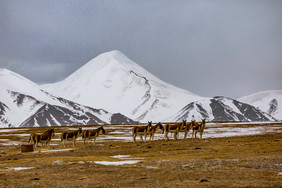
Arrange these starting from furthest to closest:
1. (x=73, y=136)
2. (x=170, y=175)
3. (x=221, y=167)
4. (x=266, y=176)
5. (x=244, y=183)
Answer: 1. (x=73, y=136)
2. (x=221, y=167)
3. (x=170, y=175)
4. (x=266, y=176)
5. (x=244, y=183)

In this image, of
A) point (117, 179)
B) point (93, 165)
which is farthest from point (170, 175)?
point (93, 165)

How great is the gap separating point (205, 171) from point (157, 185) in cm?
502

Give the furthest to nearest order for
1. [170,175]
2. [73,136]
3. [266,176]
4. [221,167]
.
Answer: [73,136] < [221,167] < [170,175] < [266,176]

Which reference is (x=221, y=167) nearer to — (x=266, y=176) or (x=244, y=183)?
(x=266, y=176)

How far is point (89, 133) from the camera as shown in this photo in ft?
171

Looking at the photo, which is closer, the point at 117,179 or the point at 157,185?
the point at 157,185

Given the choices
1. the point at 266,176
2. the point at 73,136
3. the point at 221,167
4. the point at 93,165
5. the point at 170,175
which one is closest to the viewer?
the point at 266,176

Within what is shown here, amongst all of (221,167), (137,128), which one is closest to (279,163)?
(221,167)

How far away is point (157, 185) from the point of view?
1634cm

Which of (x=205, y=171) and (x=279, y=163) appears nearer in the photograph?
(x=205, y=171)

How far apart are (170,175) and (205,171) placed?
91.4 inches

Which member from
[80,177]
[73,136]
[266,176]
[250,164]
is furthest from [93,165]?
[73,136]

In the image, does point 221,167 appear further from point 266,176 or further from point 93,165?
point 93,165

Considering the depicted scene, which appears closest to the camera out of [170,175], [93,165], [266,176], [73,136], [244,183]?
[244,183]
